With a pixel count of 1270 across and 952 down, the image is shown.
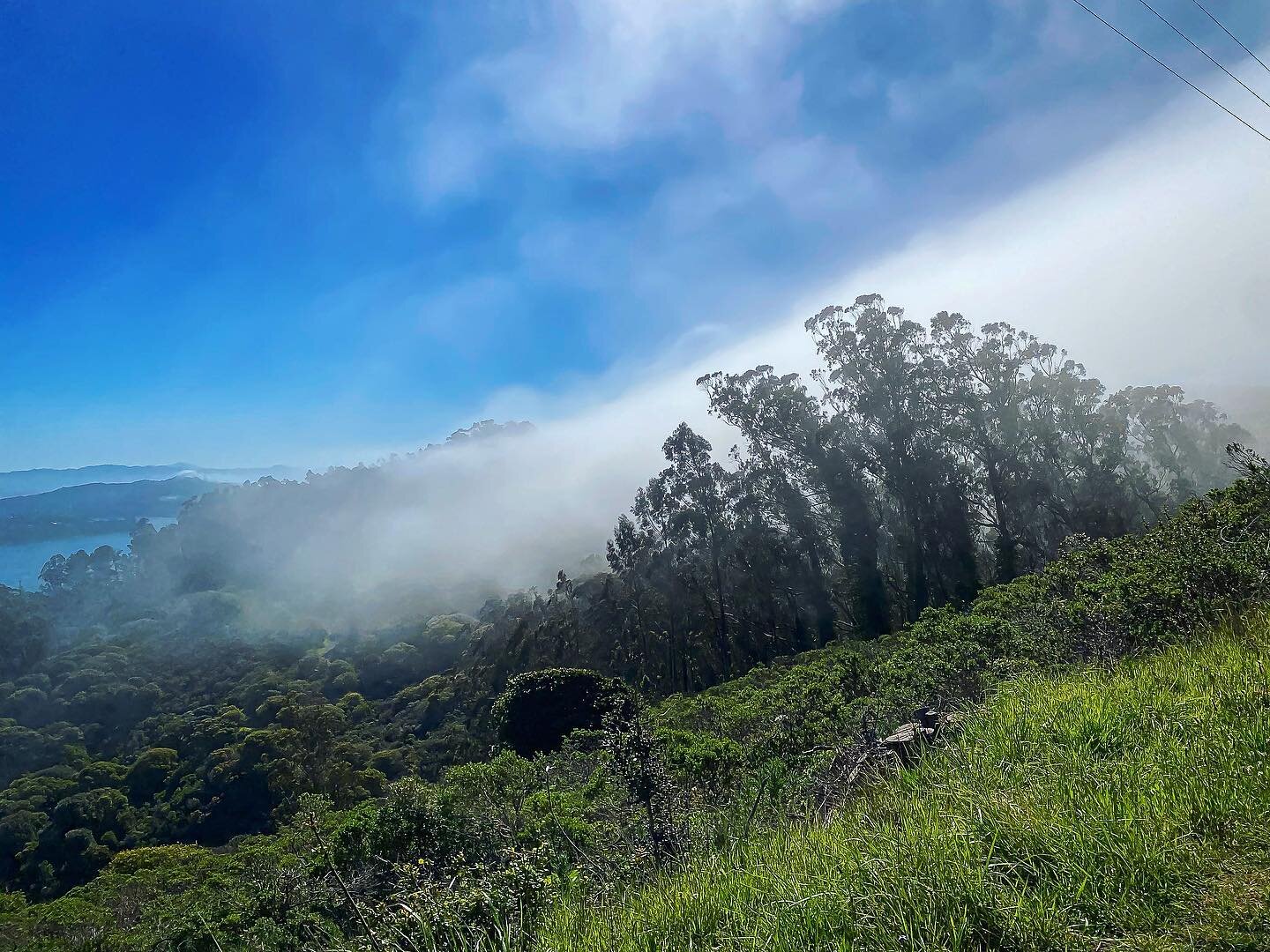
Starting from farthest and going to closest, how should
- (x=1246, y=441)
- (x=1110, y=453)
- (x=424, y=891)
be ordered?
(x=1246, y=441) < (x=1110, y=453) < (x=424, y=891)

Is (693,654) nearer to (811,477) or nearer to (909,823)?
(811,477)

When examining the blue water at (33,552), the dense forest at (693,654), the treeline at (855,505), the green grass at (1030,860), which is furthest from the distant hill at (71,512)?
the green grass at (1030,860)

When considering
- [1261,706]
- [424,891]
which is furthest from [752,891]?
[1261,706]

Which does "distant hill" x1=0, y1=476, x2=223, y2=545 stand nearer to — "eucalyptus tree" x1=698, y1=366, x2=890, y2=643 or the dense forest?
the dense forest

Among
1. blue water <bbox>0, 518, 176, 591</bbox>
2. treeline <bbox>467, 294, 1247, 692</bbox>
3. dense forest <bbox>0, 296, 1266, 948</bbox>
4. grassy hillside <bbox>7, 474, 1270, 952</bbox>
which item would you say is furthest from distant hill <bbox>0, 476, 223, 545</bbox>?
grassy hillside <bbox>7, 474, 1270, 952</bbox>

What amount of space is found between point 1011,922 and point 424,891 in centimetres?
316

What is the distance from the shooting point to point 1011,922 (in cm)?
279

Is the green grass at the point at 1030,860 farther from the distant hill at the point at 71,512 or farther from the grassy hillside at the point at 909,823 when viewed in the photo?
the distant hill at the point at 71,512

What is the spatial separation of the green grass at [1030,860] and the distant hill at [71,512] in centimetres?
17919

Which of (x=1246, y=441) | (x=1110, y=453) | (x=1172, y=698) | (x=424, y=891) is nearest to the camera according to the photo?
(x=424, y=891)

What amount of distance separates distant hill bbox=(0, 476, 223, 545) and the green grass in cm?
17919

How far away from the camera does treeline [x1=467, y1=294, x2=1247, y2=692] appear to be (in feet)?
116

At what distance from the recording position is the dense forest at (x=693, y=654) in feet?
26.7

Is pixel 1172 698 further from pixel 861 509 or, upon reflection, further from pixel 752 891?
pixel 861 509
